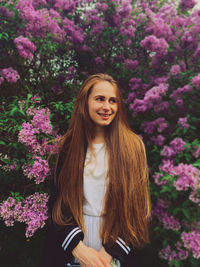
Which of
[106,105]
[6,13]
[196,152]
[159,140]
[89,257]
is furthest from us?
[6,13]

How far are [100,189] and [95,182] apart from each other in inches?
2.1

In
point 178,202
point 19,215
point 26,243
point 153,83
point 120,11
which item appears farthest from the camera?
point 120,11

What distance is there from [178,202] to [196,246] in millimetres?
401

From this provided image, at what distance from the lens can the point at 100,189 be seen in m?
1.41

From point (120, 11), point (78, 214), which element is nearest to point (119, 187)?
point (78, 214)

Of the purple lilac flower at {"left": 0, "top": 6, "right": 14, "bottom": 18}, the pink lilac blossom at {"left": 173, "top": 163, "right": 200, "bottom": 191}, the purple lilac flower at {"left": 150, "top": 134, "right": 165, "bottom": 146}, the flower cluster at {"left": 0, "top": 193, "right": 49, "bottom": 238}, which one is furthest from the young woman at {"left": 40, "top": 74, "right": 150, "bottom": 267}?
the purple lilac flower at {"left": 0, "top": 6, "right": 14, "bottom": 18}

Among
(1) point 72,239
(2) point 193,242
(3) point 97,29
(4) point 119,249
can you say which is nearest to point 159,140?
(2) point 193,242

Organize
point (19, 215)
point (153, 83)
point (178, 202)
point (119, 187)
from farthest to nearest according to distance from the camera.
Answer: point (153, 83)
point (178, 202)
point (19, 215)
point (119, 187)

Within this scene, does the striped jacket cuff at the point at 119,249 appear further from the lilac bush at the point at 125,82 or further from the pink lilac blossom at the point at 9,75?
the pink lilac blossom at the point at 9,75

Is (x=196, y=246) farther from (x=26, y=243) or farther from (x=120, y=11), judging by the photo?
(x=120, y=11)

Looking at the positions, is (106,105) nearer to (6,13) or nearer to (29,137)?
(29,137)

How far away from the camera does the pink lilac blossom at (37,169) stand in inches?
67.4

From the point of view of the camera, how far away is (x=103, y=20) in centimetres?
372

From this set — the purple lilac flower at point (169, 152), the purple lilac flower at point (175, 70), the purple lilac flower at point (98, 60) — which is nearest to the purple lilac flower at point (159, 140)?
the purple lilac flower at point (169, 152)
